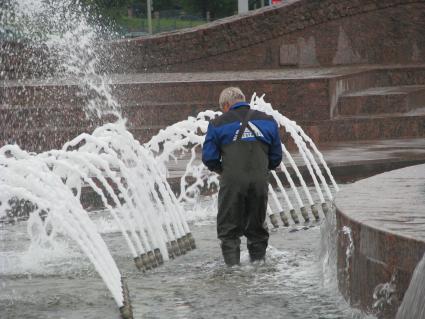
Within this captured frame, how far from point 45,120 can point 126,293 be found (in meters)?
10.5

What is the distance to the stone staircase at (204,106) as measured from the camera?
17.6m

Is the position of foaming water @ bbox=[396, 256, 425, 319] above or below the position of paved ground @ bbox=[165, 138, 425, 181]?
above

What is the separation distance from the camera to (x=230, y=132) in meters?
8.53

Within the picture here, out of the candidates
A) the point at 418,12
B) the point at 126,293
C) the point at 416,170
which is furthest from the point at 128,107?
the point at 126,293

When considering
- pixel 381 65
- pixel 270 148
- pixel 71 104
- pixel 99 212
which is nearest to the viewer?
pixel 270 148

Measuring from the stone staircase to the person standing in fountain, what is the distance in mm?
8567

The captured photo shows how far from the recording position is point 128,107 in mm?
17891

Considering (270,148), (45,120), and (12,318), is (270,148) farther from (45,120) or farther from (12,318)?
(45,120)

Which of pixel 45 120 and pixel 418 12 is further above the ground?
pixel 418 12

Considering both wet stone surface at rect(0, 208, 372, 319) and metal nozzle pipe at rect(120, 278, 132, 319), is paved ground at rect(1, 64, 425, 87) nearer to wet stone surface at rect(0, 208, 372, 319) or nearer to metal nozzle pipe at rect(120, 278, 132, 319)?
wet stone surface at rect(0, 208, 372, 319)

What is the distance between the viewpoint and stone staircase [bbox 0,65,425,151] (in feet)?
57.6

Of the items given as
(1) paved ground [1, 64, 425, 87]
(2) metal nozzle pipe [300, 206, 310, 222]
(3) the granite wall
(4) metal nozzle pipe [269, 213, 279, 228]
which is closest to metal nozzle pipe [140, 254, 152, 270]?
(4) metal nozzle pipe [269, 213, 279, 228]

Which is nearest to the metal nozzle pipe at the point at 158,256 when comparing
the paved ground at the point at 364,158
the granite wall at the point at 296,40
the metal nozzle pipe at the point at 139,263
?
the metal nozzle pipe at the point at 139,263

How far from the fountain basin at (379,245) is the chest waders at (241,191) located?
2.51 feet
